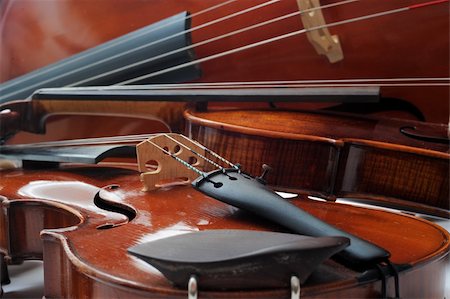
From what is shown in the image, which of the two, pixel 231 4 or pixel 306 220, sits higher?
pixel 231 4

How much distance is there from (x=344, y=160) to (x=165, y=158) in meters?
0.32

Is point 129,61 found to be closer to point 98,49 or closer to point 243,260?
point 98,49

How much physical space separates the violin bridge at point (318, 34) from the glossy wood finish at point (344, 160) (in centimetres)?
28

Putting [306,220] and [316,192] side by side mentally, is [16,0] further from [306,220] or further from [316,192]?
[306,220]

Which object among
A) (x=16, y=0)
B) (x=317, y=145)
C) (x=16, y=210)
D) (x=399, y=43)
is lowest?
(x=16, y=210)

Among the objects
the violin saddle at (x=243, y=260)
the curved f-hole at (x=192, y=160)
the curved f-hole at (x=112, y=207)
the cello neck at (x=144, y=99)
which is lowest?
the curved f-hole at (x=112, y=207)

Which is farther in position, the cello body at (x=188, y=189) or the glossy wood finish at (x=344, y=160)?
the glossy wood finish at (x=344, y=160)

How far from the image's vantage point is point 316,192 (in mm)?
938

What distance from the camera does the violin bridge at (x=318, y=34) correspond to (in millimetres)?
1146

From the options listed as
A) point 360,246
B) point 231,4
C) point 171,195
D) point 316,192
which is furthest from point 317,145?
point 231,4

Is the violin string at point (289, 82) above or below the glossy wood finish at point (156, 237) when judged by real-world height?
above

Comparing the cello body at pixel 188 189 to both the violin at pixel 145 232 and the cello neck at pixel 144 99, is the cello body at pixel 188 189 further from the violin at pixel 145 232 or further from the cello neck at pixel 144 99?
the cello neck at pixel 144 99

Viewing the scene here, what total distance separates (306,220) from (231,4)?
78 centimetres

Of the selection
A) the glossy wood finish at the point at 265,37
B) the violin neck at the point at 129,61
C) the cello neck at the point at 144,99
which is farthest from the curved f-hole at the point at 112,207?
the glossy wood finish at the point at 265,37
